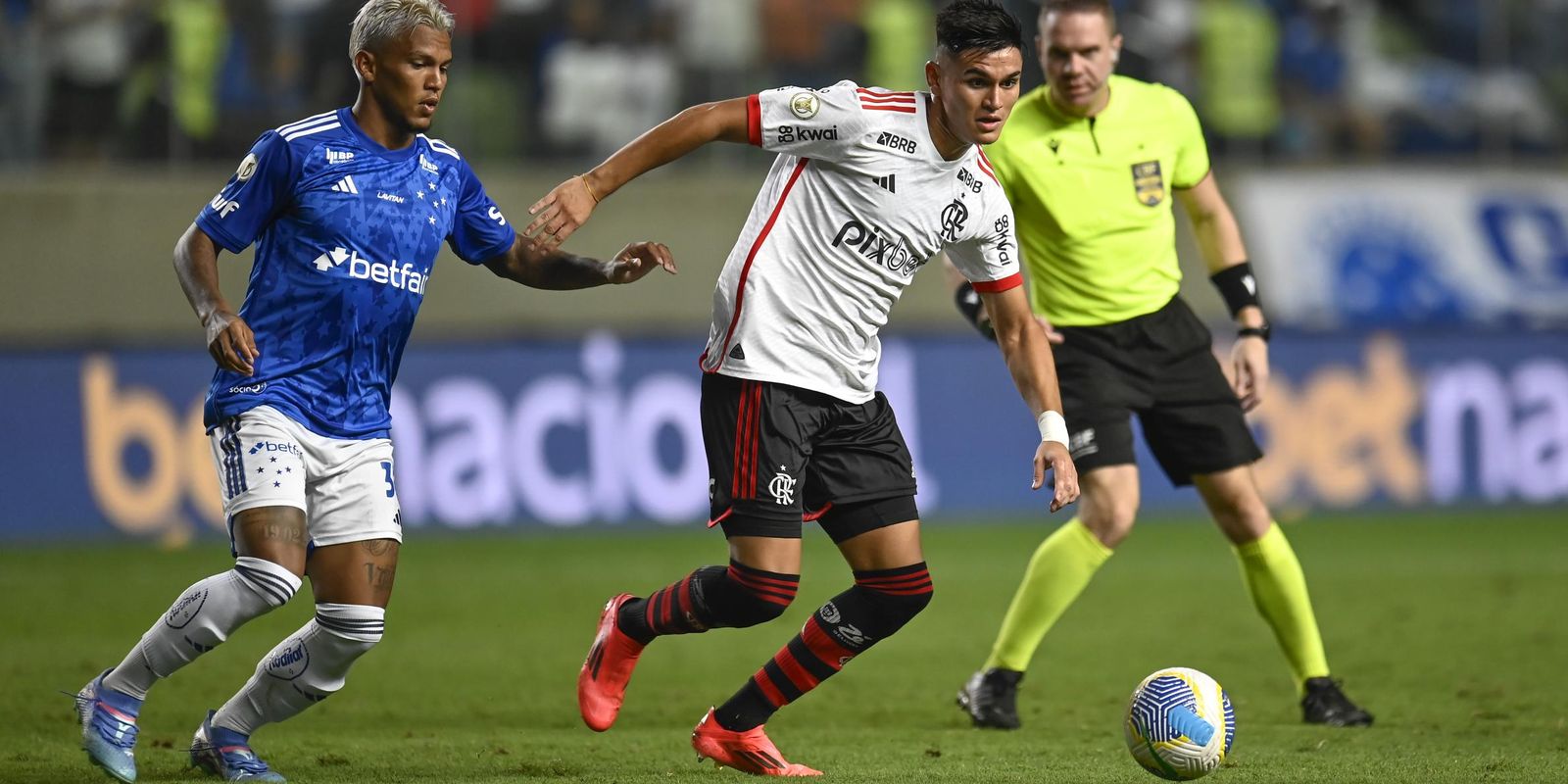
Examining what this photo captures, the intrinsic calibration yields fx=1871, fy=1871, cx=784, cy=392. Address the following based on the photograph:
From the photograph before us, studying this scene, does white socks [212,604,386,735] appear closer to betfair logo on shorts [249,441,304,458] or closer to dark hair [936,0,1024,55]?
betfair logo on shorts [249,441,304,458]

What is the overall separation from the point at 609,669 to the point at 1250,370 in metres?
2.77

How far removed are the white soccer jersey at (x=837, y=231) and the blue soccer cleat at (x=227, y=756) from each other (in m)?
1.72

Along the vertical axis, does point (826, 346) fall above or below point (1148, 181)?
below

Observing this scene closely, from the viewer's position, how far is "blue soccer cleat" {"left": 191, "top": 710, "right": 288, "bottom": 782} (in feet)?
17.4

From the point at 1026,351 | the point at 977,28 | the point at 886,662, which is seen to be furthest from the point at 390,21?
the point at 886,662

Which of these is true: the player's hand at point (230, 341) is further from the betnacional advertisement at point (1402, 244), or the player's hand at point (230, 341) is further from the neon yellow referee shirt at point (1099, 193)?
the betnacional advertisement at point (1402, 244)

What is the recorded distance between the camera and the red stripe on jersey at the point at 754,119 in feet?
17.2

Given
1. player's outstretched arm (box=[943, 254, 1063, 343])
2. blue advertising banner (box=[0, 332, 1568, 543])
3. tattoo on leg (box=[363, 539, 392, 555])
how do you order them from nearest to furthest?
tattoo on leg (box=[363, 539, 392, 555]) < player's outstretched arm (box=[943, 254, 1063, 343]) < blue advertising banner (box=[0, 332, 1568, 543])

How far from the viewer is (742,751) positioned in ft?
18.0

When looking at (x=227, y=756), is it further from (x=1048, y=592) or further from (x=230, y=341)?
(x=1048, y=592)

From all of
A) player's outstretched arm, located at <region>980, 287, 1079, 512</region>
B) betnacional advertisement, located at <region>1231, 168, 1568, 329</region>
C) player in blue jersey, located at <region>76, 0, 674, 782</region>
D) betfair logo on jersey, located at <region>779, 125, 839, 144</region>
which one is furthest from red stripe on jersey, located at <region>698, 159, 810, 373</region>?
betnacional advertisement, located at <region>1231, 168, 1568, 329</region>

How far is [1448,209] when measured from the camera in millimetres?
17594

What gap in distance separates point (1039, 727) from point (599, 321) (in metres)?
10.9

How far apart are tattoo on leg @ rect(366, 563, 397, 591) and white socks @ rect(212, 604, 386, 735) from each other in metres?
0.06
